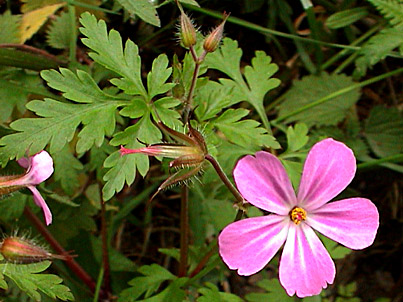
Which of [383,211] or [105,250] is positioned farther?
[383,211]

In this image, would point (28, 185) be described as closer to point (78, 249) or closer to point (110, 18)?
point (78, 249)

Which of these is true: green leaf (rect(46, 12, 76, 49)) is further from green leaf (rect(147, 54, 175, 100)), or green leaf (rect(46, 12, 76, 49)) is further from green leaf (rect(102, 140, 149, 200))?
green leaf (rect(102, 140, 149, 200))

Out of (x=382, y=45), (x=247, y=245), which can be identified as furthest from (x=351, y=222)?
(x=382, y=45)

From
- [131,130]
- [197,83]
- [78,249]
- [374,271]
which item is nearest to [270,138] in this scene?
[197,83]

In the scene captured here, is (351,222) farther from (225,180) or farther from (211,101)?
(211,101)

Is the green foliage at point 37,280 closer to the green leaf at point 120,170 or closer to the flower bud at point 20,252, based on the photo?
the flower bud at point 20,252

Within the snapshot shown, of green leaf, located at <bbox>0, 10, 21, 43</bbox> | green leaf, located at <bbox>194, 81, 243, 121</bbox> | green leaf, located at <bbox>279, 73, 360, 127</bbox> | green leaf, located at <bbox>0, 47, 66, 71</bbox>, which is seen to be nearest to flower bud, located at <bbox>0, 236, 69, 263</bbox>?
green leaf, located at <bbox>194, 81, 243, 121</bbox>
